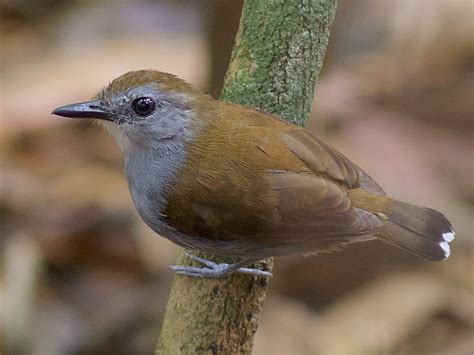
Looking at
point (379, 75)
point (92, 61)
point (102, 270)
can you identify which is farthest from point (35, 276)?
point (379, 75)

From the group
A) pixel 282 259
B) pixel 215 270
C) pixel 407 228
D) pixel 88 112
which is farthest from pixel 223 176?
pixel 282 259

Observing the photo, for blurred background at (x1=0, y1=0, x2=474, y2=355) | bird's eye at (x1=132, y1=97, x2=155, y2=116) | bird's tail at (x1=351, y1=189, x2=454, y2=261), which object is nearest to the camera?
bird's eye at (x1=132, y1=97, x2=155, y2=116)

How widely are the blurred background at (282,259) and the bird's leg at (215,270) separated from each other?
203 cm

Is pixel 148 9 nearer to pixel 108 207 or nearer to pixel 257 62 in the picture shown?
pixel 108 207

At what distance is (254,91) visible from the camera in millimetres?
3432

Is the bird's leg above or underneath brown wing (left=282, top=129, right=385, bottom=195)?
underneath

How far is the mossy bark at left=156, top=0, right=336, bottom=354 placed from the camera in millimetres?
3186

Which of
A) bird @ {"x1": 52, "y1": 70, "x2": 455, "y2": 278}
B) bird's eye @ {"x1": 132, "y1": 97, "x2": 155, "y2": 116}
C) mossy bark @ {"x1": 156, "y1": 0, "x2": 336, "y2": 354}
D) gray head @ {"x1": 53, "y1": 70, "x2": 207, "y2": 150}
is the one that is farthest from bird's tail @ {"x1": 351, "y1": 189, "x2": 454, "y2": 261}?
bird's eye @ {"x1": 132, "y1": 97, "x2": 155, "y2": 116}

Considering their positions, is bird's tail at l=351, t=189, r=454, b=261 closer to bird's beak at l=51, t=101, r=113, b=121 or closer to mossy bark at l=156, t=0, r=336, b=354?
mossy bark at l=156, t=0, r=336, b=354

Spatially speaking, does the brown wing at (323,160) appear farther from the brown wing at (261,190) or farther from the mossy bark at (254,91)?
the mossy bark at (254,91)

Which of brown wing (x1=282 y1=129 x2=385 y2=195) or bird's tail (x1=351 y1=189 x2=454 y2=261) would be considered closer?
brown wing (x1=282 y1=129 x2=385 y2=195)

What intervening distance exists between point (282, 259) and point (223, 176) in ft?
7.50

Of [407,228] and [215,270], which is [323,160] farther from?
[215,270]

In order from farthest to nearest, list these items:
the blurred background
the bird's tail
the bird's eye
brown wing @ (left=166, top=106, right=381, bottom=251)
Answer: the blurred background → the bird's tail → the bird's eye → brown wing @ (left=166, top=106, right=381, bottom=251)
